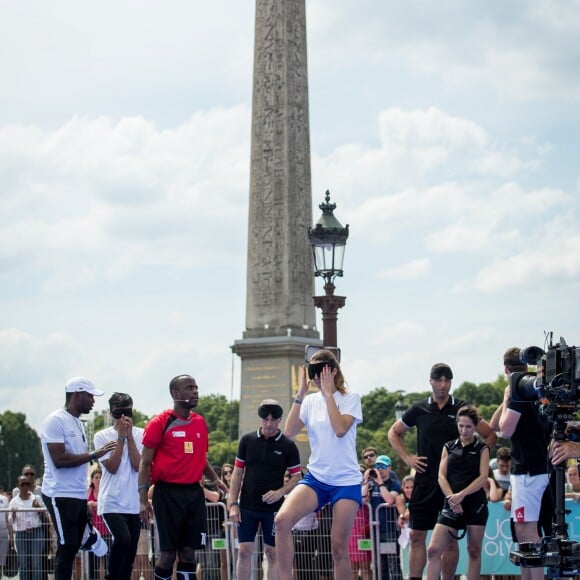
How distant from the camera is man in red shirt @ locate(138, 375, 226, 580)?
12578 mm

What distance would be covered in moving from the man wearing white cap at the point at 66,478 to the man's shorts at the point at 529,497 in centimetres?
402

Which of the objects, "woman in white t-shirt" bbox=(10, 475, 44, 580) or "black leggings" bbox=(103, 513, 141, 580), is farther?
"woman in white t-shirt" bbox=(10, 475, 44, 580)

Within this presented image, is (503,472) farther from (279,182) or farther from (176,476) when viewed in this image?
(279,182)

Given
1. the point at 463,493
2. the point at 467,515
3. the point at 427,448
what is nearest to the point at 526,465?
the point at 463,493

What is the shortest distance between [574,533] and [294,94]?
20.9 meters

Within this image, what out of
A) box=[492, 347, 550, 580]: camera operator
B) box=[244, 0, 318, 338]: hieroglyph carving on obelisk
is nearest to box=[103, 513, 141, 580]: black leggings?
box=[492, 347, 550, 580]: camera operator

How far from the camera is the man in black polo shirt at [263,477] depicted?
13.8m

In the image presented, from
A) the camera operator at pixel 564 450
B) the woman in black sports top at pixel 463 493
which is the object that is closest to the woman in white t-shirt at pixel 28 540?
the woman in black sports top at pixel 463 493

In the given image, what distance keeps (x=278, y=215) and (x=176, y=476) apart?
73.0 ft

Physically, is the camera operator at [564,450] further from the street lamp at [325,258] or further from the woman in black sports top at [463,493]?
the street lamp at [325,258]

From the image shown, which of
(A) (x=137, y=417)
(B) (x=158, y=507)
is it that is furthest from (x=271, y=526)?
(A) (x=137, y=417)

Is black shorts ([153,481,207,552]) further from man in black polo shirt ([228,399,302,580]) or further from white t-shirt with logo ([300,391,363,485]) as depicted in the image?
white t-shirt with logo ([300,391,363,485])

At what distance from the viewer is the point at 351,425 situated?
1207cm

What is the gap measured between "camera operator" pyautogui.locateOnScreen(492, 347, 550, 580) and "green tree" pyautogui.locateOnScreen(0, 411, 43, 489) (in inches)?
4502
